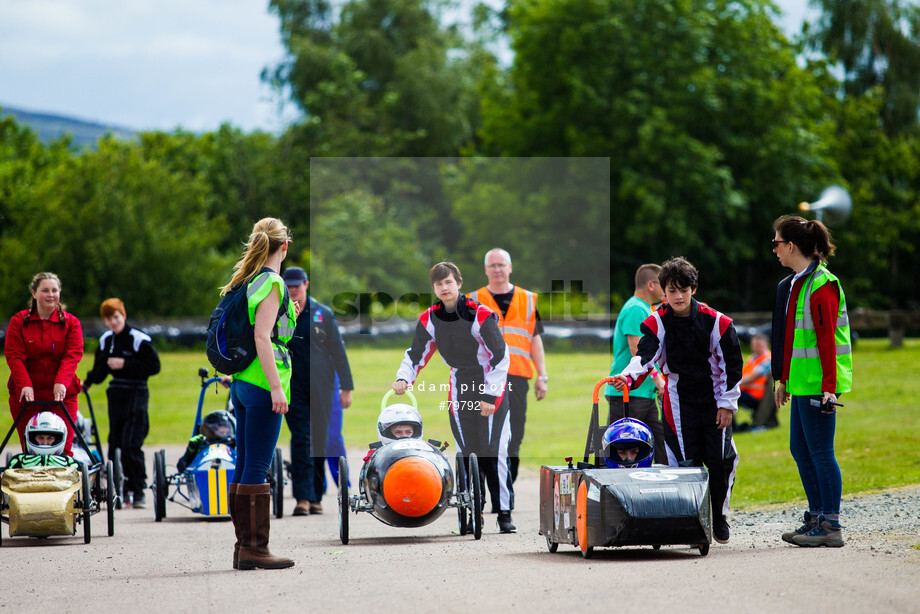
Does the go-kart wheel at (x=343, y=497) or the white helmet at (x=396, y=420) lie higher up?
the white helmet at (x=396, y=420)

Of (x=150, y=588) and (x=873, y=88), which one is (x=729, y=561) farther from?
(x=873, y=88)

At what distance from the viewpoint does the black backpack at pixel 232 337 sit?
6785mm

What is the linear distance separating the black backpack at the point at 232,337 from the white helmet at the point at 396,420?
178 centimetres

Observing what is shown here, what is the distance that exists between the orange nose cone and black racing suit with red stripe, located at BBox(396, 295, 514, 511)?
80 centimetres

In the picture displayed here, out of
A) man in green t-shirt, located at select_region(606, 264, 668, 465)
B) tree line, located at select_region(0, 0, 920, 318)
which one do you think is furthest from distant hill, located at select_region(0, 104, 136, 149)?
man in green t-shirt, located at select_region(606, 264, 668, 465)

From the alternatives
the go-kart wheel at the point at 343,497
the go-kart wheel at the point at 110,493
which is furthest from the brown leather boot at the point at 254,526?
the go-kart wheel at the point at 110,493

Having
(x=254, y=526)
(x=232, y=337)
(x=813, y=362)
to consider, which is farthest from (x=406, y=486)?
(x=813, y=362)

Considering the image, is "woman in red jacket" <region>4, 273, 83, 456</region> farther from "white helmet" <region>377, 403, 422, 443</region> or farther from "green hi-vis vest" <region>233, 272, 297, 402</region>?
"green hi-vis vest" <region>233, 272, 297, 402</region>

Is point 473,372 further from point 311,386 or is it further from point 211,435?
point 211,435

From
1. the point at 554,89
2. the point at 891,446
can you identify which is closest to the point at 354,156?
the point at 554,89

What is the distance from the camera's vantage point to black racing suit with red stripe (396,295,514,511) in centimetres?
876

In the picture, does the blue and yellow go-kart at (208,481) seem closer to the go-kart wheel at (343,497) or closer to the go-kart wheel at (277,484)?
the go-kart wheel at (277,484)

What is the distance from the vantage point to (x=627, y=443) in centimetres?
725

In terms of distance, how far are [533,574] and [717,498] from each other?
1726 mm
